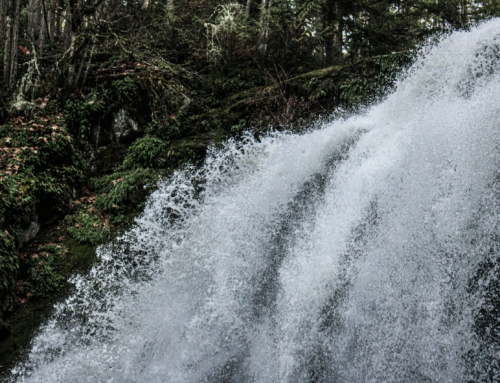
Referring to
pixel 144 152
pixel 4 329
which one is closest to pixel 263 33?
pixel 144 152

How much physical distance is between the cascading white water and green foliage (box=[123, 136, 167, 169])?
3.57 ft

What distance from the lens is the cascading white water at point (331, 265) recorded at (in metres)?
5.12

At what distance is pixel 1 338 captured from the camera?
6062 mm

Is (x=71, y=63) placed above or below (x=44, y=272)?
above

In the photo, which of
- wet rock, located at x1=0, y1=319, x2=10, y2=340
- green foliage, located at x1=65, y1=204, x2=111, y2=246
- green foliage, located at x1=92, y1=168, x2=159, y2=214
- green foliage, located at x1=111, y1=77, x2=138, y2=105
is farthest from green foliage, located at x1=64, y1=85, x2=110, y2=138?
wet rock, located at x1=0, y1=319, x2=10, y2=340

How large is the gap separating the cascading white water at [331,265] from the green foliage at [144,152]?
1089 mm

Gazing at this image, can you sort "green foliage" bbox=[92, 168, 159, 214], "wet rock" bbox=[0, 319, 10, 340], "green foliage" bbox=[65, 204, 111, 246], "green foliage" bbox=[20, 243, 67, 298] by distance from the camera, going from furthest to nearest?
"green foliage" bbox=[92, 168, 159, 214], "green foliage" bbox=[65, 204, 111, 246], "green foliage" bbox=[20, 243, 67, 298], "wet rock" bbox=[0, 319, 10, 340]

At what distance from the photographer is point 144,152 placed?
28.4 feet

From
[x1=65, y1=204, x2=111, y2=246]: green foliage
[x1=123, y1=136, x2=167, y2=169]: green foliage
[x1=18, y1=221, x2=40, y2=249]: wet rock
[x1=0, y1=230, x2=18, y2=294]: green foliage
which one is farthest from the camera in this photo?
[x1=123, y1=136, x2=167, y2=169]: green foliage

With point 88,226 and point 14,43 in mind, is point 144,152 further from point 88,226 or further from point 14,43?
point 14,43

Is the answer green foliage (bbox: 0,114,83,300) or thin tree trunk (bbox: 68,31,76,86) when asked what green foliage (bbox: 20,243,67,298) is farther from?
thin tree trunk (bbox: 68,31,76,86)

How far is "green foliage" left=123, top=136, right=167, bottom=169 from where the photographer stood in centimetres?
862

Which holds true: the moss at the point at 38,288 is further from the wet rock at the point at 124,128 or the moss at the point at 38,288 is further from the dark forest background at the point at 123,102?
the wet rock at the point at 124,128

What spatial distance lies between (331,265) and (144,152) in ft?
15.6
